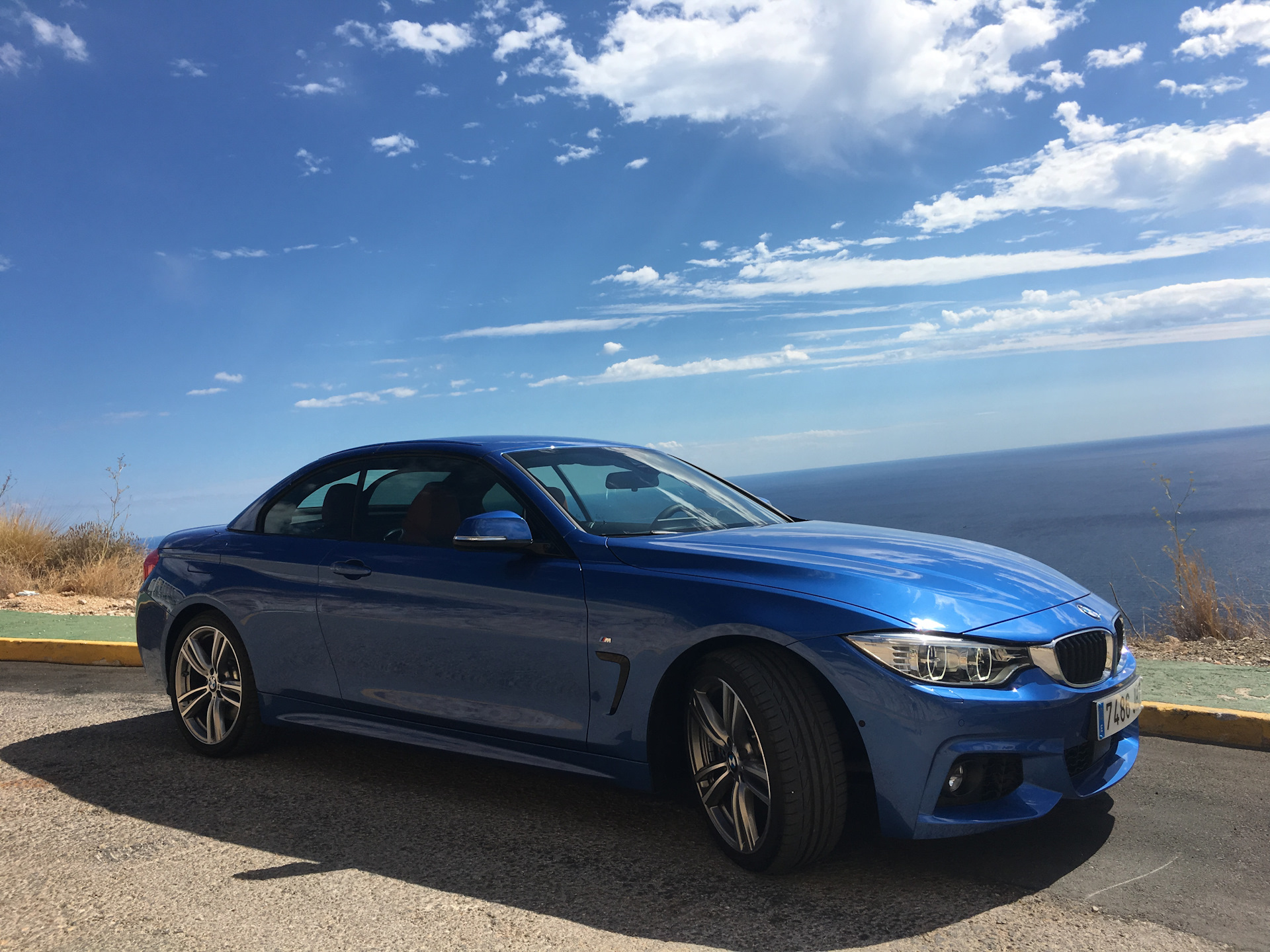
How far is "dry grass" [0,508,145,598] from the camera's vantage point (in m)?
12.4

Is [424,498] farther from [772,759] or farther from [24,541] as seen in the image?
[24,541]

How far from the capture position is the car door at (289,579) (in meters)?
4.38

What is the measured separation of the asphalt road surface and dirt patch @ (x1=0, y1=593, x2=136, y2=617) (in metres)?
7.05

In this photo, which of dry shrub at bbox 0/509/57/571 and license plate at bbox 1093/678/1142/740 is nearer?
license plate at bbox 1093/678/1142/740

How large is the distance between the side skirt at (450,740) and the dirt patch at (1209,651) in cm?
499

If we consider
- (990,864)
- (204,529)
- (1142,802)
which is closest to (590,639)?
(990,864)

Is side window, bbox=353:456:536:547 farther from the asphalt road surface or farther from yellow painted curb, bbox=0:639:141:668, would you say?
yellow painted curb, bbox=0:639:141:668

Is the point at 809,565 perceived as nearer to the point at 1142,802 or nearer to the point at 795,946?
the point at 795,946

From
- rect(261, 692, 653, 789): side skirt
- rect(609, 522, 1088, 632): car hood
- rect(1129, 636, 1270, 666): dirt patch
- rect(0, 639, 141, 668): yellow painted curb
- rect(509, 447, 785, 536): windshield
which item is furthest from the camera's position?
rect(0, 639, 141, 668): yellow painted curb

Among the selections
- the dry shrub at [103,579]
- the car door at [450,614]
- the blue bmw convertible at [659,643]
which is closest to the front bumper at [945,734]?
the blue bmw convertible at [659,643]

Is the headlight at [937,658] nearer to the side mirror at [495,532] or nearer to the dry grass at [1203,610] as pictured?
the side mirror at [495,532]

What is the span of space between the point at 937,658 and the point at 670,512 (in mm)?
1493

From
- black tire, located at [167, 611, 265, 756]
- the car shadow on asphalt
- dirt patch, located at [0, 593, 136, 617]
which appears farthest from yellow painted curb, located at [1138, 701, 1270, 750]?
dirt patch, located at [0, 593, 136, 617]

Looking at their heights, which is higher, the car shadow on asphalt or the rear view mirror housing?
the rear view mirror housing
